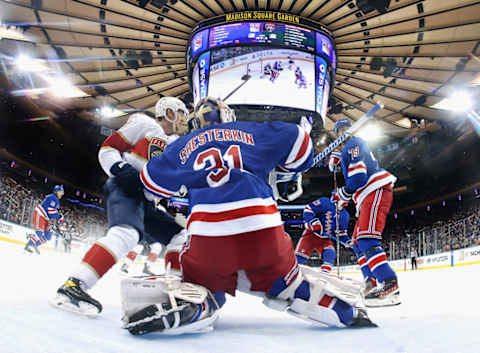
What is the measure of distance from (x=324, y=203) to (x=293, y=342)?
4260 millimetres

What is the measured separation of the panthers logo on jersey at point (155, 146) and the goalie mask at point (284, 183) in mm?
919

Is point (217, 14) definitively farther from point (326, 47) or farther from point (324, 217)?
point (324, 217)

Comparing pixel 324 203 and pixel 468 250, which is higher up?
pixel 324 203

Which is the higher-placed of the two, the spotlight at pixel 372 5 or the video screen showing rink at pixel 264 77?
the spotlight at pixel 372 5

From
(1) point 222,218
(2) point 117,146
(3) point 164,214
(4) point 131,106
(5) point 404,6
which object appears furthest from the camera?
(4) point 131,106

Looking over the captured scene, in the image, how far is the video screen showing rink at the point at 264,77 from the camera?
9773mm

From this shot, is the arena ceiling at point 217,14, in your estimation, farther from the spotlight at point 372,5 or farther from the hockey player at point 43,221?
the hockey player at point 43,221

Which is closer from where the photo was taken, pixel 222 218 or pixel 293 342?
pixel 293 342

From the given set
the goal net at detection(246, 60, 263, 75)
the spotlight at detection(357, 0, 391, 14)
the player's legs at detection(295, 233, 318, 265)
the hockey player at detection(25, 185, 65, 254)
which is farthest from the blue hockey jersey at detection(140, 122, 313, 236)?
the goal net at detection(246, 60, 263, 75)

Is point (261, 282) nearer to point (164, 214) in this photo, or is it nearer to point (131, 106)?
point (164, 214)

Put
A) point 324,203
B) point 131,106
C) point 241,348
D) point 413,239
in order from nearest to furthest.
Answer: point 241,348 → point 324,203 → point 413,239 → point 131,106

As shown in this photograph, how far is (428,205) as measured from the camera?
19.5 metres

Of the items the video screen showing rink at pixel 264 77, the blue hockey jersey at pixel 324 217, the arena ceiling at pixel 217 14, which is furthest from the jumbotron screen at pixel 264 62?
the blue hockey jersey at pixel 324 217

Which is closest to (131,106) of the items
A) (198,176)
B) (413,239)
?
(413,239)
